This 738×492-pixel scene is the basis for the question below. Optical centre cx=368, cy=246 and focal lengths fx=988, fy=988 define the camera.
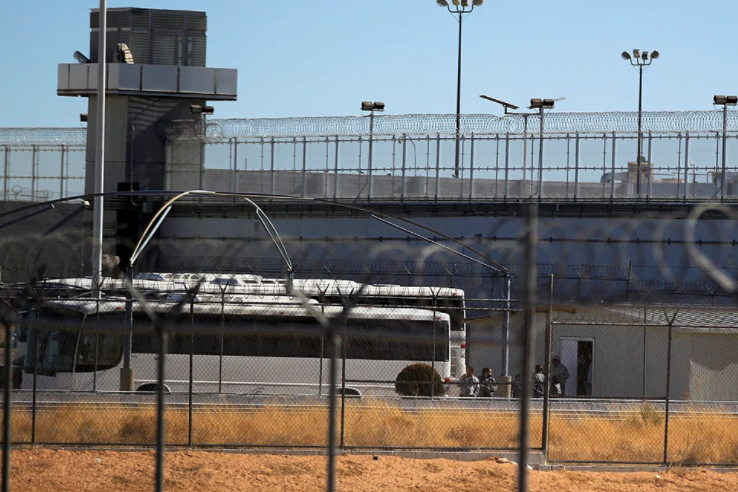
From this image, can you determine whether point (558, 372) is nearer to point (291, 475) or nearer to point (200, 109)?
point (291, 475)

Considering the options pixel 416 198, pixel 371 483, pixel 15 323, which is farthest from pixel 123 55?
pixel 15 323

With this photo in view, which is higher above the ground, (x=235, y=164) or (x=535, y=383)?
(x=235, y=164)

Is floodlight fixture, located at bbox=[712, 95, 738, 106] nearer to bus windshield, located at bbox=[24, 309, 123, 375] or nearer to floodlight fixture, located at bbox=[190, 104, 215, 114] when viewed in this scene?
floodlight fixture, located at bbox=[190, 104, 215, 114]

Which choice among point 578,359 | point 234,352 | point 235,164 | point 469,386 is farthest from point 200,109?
point 469,386

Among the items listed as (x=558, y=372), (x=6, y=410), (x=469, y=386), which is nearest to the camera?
(x=6, y=410)

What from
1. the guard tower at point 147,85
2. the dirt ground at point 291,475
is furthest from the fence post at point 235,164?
the dirt ground at point 291,475

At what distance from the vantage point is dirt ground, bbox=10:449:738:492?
10555mm

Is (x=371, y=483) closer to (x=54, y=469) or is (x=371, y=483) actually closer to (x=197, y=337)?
(x=54, y=469)

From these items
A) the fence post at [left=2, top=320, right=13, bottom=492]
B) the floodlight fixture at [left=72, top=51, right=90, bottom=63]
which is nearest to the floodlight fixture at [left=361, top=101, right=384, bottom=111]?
the floodlight fixture at [left=72, top=51, right=90, bottom=63]

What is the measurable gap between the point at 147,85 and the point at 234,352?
44.6 ft

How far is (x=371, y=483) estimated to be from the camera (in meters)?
10.9

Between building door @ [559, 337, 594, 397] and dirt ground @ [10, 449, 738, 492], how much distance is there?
7.75m

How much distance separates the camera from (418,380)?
17125mm

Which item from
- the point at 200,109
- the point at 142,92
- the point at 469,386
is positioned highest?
the point at 142,92
